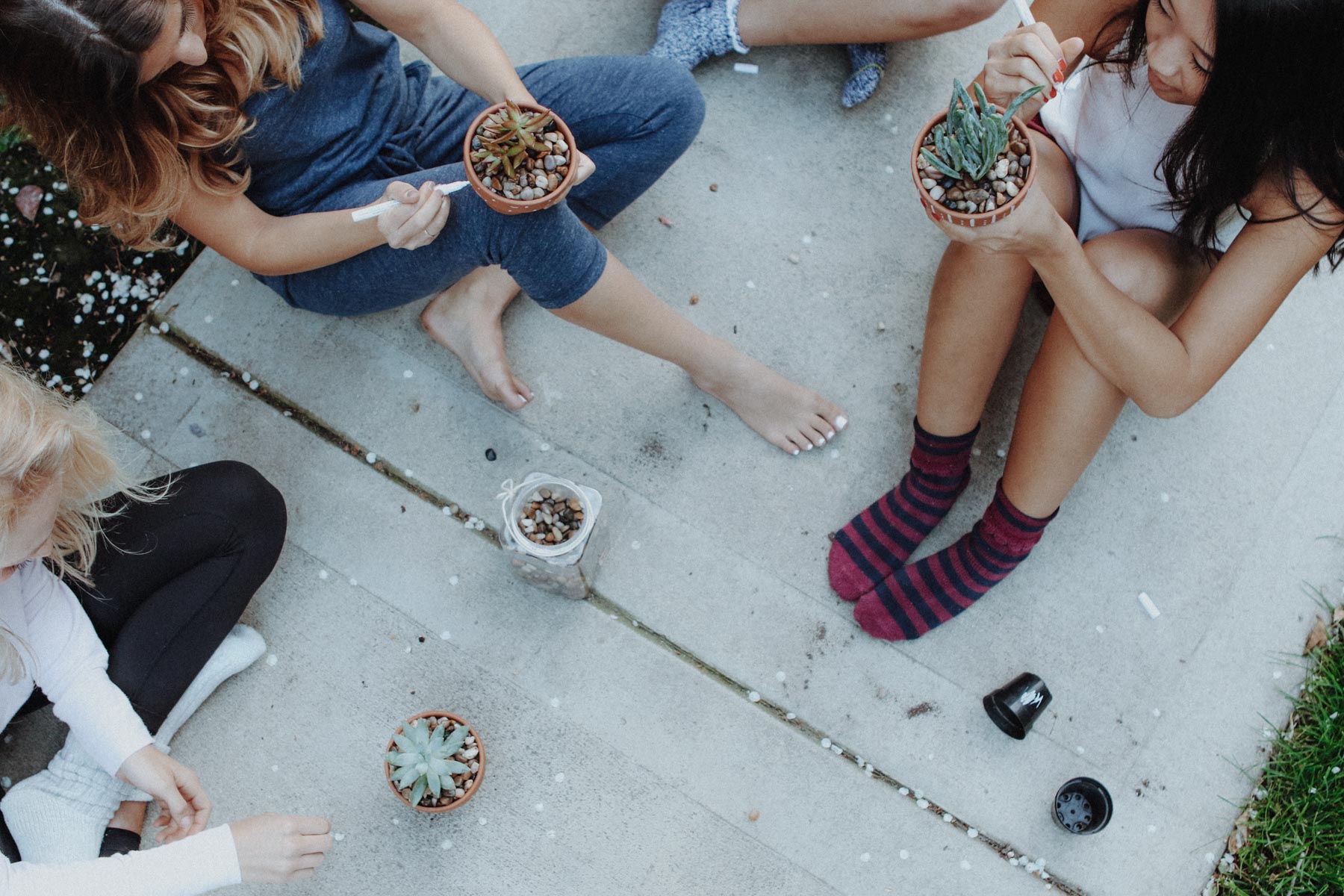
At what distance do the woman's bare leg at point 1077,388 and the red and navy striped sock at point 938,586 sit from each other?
0.12m

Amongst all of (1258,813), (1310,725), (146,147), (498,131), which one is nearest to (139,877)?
(146,147)

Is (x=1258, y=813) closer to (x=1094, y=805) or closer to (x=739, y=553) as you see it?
(x=1094, y=805)

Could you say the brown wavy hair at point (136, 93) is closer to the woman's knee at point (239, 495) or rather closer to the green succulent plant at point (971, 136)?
the woman's knee at point (239, 495)

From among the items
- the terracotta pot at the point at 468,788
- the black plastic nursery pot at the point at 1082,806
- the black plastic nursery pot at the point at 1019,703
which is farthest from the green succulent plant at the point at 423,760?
the black plastic nursery pot at the point at 1082,806

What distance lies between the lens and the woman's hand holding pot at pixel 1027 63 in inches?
56.5

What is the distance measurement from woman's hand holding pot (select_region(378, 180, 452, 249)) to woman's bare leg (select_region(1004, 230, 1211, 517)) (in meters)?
1.06

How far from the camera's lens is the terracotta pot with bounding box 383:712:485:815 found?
1.83 metres

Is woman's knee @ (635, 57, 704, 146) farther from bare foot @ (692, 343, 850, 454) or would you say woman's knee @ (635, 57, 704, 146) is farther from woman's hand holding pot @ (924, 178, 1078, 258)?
woman's hand holding pot @ (924, 178, 1078, 258)

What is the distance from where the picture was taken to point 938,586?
1.98m

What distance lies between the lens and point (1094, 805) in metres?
1.89

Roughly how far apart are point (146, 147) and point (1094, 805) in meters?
1.95

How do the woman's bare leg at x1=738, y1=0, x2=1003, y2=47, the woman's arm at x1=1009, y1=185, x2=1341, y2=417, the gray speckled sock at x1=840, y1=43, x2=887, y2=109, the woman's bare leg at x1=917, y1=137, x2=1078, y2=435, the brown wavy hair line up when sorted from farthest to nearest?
the gray speckled sock at x1=840, y1=43, x2=887, y2=109 < the woman's bare leg at x1=738, y1=0, x2=1003, y2=47 < the woman's bare leg at x1=917, y1=137, x2=1078, y2=435 < the woman's arm at x1=1009, y1=185, x2=1341, y2=417 < the brown wavy hair

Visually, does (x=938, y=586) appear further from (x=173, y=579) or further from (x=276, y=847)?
(x=173, y=579)

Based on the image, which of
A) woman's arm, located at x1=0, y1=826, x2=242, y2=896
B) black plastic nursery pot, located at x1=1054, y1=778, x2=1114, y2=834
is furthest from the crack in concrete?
woman's arm, located at x1=0, y1=826, x2=242, y2=896
